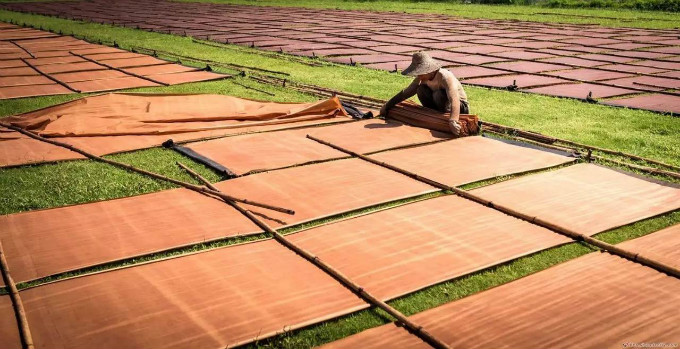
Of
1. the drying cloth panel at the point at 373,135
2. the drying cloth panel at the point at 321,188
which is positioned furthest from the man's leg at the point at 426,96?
the drying cloth panel at the point at 321,188

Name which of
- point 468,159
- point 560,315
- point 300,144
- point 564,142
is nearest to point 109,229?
point 300,144

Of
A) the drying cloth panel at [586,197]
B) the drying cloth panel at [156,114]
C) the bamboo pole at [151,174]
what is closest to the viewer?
the drying cloth panel at [586,197]

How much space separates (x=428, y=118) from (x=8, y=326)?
3.61 metres

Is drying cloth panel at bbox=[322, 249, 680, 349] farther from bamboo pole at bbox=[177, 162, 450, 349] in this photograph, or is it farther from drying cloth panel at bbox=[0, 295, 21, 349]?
drying cloth panel at bbox=[0, 295, 21, 349]

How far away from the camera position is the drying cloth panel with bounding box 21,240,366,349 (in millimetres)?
2223

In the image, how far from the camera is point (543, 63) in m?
8.73

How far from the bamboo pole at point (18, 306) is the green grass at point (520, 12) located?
603 inches

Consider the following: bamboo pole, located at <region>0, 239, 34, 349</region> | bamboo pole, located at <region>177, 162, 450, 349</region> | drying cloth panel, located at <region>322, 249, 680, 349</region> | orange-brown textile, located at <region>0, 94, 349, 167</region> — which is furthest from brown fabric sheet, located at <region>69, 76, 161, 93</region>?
drying cloth panel, located at <region>322, 249, 680, 349</region>

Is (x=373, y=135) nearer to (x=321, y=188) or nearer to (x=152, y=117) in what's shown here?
(x=321, y=188)

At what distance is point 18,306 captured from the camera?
2.37m

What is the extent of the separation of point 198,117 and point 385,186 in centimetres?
232

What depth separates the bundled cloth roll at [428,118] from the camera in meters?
4.84

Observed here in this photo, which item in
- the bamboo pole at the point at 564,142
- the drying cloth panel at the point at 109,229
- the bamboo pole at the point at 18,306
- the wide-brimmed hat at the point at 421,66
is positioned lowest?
the bamboo pole at the point at 18,306

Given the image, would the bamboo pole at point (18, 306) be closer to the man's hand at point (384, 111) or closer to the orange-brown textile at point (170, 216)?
the orange-brown textile at point (170, 216)
